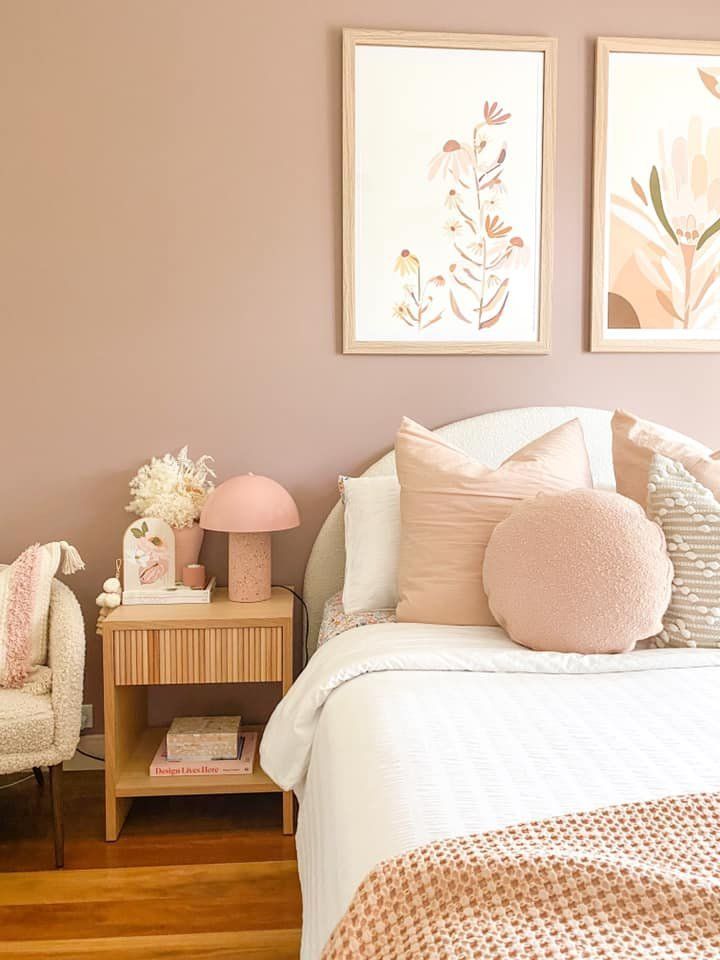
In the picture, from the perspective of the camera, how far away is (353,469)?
277 centimetres

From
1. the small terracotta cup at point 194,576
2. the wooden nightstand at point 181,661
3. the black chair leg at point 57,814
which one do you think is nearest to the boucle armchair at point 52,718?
the black chair leg at point 57,814

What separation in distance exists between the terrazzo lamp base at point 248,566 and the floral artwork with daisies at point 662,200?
1280mm

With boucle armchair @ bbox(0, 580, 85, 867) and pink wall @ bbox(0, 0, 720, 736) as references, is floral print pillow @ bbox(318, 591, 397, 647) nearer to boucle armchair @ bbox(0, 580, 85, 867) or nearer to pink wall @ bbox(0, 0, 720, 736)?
pink wall @ bbox(0, 0, 720, 736)

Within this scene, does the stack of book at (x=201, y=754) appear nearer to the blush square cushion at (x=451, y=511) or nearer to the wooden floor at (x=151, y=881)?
the wooden floor at (x=151, y=881)

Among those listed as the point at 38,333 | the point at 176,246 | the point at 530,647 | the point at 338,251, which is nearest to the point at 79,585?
the point at 38,333

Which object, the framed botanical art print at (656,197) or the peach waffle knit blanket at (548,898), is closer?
the peach waffle knit blanket at (548,898)

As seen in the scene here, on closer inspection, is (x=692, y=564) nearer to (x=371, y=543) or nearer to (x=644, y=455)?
(x=644, y=455)

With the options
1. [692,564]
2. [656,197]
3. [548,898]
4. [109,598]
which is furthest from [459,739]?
[656,197]

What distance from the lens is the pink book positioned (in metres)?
2.40

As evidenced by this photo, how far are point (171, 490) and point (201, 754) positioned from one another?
0.75 metres

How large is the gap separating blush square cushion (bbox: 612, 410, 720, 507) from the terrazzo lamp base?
1.00 metres

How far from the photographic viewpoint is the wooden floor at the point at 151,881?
6.18 feet

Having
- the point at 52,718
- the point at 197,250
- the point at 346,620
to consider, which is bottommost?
the point at 52,718

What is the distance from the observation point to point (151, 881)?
6.98 ft
